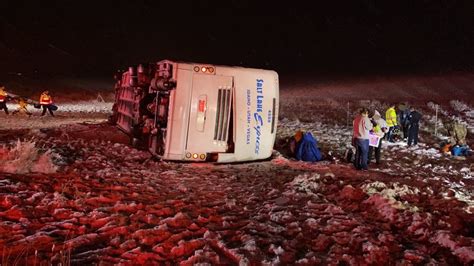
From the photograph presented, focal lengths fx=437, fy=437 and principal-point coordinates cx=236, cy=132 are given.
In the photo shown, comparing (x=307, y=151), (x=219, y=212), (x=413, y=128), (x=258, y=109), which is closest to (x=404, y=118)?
(x=413, y=128)

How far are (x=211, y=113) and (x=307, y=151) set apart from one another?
303 centimetres

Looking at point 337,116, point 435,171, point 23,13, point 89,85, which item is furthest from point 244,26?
point 435,171

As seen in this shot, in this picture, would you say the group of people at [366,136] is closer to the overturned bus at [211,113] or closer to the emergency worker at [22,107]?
the overturned bus at [211,113]

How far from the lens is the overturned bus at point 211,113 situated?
8.32 metres

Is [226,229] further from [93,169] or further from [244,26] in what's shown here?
[244,26]

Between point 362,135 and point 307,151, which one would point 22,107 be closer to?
point 307,151

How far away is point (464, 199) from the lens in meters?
7.09

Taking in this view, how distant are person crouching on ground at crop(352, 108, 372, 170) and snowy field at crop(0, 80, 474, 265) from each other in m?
0.35

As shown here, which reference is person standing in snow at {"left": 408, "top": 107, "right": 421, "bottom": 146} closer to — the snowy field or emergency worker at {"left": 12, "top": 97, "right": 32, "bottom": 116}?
the snowy field

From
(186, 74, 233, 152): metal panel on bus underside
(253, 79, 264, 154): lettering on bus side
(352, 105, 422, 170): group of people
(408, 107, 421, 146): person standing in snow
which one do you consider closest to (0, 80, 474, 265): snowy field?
(352, 105, 422, 170): group of people

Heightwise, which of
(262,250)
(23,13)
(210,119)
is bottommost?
(262,250)

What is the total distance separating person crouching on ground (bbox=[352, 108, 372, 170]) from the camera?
9.39 metres

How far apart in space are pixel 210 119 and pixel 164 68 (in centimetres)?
151

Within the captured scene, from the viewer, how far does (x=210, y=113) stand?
8.52 m
